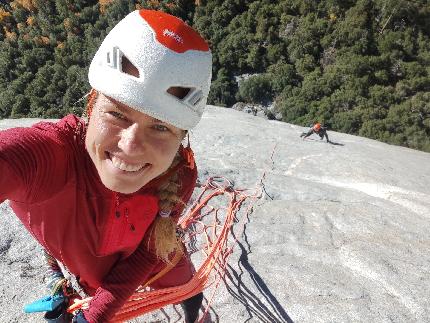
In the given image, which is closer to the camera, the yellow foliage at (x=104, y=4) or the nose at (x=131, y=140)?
the nose at (x=131, y=140)

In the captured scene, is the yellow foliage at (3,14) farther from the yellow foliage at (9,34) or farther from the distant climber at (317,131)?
the distant climber at (317,131)

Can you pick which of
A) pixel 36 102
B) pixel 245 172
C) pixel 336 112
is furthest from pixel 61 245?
pixel 36 102

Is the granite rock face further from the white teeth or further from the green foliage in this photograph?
the green foliage

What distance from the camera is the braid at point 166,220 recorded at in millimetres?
1944

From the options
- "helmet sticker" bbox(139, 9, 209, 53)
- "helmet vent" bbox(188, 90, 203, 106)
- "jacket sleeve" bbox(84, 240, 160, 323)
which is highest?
"helmet sticker" bbox(139, 9, 209, 53)

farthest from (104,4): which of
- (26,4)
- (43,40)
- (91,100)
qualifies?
(91,100)

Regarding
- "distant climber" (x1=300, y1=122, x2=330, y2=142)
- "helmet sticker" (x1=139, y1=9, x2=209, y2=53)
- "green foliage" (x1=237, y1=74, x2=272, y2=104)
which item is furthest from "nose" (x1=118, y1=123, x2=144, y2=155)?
"green foliage" (x1=237, y1=74, x2=272, y2=104)

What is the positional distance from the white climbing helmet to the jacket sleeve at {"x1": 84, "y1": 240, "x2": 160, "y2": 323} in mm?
A: 809

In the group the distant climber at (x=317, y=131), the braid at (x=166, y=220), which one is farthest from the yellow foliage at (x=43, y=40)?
the braid at (x=166, y=220)

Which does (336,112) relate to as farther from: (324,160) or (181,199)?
(181,199)

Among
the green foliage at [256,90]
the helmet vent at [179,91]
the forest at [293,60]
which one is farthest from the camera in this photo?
the green foliage at [256,90]

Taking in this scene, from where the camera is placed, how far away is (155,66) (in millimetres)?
1500

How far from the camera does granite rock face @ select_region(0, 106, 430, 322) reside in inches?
112

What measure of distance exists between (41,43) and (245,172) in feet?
194
